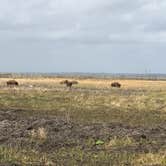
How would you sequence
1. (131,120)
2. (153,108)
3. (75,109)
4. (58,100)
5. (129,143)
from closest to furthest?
(129,143)
(131,120)
(75,109)
(153,108)
(58,100)

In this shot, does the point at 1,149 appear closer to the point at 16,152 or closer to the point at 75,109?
the point at 16,152

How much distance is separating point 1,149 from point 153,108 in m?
27.9

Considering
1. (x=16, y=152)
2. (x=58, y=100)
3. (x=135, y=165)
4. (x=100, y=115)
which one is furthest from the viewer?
(x=58, y=100)

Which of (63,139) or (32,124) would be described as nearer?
(63,139)

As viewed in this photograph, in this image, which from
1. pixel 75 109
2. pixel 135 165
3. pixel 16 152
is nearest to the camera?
pixel 135 165

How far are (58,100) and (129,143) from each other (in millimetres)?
29059

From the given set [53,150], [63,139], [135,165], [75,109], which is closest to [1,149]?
[53,150]

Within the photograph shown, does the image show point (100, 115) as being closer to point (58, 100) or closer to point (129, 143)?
point (58, 100)

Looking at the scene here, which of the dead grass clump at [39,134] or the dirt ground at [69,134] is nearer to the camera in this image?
the dirt ground at [69,134]

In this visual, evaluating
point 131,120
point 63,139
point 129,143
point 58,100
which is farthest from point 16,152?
point 58,100

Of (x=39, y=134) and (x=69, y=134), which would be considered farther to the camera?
(x=69, y=134)

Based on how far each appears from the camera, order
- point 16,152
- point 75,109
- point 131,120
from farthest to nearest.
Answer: point 75,109
point 131,120
point 16,152

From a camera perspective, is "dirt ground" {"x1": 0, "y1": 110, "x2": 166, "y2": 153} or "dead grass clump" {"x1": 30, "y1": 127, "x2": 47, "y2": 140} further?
"dead grass clump" {"x1": 30, "y1": 127, "x2": 47, "y2": 140}

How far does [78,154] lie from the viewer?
17.9m
